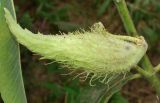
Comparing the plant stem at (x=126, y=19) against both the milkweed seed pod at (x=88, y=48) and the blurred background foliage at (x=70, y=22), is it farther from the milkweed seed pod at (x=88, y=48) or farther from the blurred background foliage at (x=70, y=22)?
the blurred background foliage at (x=70, y=22)

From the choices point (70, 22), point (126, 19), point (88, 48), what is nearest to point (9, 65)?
point (88, 48)

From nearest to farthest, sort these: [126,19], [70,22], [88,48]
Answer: [88,48] < [126,19] < [70,22]

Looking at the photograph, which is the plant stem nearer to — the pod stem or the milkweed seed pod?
the pod stem

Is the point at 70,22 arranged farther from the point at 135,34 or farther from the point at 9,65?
the point at 9,65

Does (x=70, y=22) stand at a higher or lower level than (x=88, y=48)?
lower

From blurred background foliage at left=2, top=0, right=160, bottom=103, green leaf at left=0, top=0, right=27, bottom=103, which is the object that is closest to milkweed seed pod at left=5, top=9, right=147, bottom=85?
green leaf at left=0, top=0, right=27, bottom=103

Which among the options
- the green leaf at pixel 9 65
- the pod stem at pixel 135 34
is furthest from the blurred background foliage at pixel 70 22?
the green leaf at pixel 9 65

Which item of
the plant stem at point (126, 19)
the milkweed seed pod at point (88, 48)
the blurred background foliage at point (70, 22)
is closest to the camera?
the milkweed seed pod at point (88, 48)
